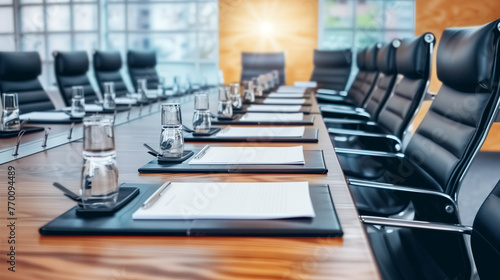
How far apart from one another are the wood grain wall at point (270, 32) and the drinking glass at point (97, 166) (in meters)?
6.64

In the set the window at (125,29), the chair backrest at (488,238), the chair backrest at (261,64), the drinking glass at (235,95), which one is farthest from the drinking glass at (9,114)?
the window at (125,29)

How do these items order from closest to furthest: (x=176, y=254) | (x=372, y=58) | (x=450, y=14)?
(x=176, y=254), (x=372, y=58), (x=450, y=14)

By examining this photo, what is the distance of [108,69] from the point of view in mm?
4746

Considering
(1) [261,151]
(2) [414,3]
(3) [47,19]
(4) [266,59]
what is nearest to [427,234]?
(1) [261,151]

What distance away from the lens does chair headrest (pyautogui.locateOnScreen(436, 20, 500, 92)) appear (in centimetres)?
134

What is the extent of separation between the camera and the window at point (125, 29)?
300 inches

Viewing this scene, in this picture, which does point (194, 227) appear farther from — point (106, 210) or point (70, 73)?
point (70, 73)

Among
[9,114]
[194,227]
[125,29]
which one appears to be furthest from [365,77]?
[125,29]

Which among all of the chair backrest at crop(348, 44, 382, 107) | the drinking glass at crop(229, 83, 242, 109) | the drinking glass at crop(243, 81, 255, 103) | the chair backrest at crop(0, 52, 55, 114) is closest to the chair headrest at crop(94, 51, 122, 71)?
the chair backrest at crop(0, 52, 55, 114)

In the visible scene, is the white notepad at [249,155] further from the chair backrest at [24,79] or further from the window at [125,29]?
the window at [125,29]

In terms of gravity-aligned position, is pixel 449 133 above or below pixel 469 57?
below

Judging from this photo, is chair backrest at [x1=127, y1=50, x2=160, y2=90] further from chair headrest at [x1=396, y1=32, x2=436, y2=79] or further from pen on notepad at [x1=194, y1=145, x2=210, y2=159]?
pen on notepad at [x1=194, y1=145, x2=210, y2=159]

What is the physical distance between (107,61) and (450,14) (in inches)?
152

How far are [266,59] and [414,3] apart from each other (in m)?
2.12
